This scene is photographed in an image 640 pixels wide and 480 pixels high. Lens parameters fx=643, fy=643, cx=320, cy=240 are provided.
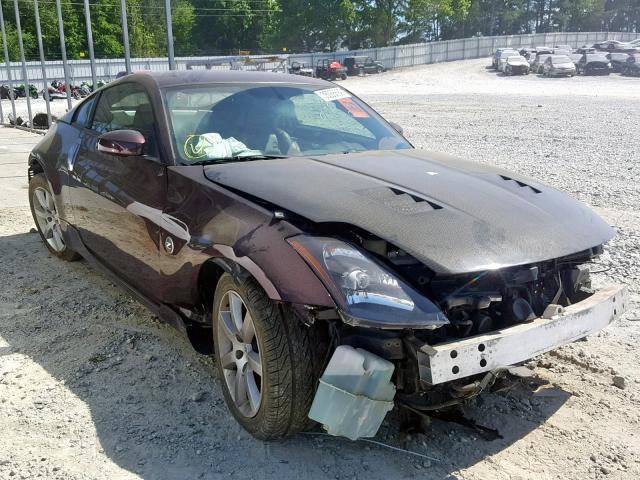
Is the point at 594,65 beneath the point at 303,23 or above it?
beneath

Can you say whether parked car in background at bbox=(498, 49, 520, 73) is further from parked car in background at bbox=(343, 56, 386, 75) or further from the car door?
the car door

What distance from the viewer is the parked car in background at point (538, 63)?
46.0m

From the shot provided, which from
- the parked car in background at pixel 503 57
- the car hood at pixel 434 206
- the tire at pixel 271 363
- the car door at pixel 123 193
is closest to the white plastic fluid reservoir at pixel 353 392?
the tire at pixel 271 363

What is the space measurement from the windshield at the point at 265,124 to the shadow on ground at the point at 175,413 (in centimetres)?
121

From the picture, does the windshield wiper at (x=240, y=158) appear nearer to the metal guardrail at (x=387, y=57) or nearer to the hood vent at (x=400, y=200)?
the hood vent at (x=400, y=200)

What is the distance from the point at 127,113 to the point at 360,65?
168 ft

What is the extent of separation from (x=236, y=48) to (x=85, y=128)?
84822mm

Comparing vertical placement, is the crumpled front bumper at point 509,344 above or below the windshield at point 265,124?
below

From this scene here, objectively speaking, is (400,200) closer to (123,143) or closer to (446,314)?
(446,314)

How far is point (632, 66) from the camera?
45594mm

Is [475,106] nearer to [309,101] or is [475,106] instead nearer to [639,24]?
[309,101]

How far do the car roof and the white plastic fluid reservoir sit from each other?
224 centimetres

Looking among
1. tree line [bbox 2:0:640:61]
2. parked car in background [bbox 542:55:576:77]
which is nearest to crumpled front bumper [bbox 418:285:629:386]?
parked car in background [bbox 542:55:576:77]

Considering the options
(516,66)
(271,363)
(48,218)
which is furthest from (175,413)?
(516,66)
